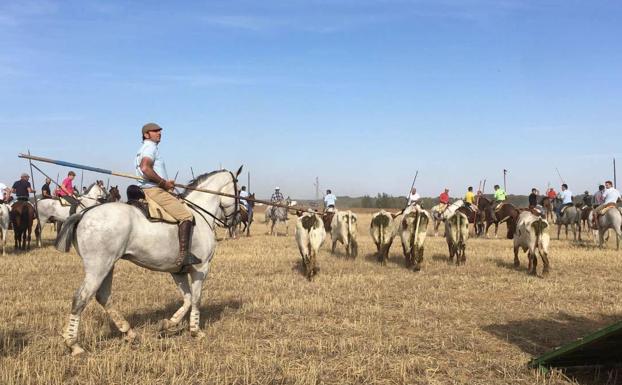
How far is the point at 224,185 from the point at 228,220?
55 cm

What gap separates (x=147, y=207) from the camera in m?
6.69

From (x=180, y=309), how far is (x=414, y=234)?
713 cm

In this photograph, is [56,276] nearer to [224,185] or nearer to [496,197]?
[224,185]

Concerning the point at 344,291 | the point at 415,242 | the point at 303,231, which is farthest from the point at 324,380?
the point at 415,242

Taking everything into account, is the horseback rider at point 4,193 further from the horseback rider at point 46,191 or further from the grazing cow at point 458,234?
the grazing cow at point 458,234

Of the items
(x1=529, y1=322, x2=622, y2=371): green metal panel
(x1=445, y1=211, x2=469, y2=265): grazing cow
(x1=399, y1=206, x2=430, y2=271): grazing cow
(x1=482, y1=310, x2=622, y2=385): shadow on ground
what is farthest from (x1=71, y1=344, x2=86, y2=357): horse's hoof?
(x1=445, y1=211, x2=469, y2=265): grazing cow

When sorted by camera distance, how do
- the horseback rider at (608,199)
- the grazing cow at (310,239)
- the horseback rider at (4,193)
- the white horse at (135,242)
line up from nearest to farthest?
1. the white horse at (135,242)
2. the grazing cow at (310,239)
3. the horseback rider at (4,193)
4. the horseback rider at (608,199)

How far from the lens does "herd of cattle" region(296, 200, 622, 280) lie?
11.9 m

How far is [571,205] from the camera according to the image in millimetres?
22734

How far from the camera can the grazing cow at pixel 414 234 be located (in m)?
12.7

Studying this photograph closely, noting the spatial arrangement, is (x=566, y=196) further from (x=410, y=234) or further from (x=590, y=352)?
(x=590, y=352)

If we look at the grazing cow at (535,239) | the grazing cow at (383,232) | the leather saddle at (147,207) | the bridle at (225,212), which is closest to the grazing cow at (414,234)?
the grazing cow at (383,232)

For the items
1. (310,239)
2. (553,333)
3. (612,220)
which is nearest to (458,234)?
(310,239)

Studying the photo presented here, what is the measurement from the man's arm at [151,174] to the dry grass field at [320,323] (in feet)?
6.48
